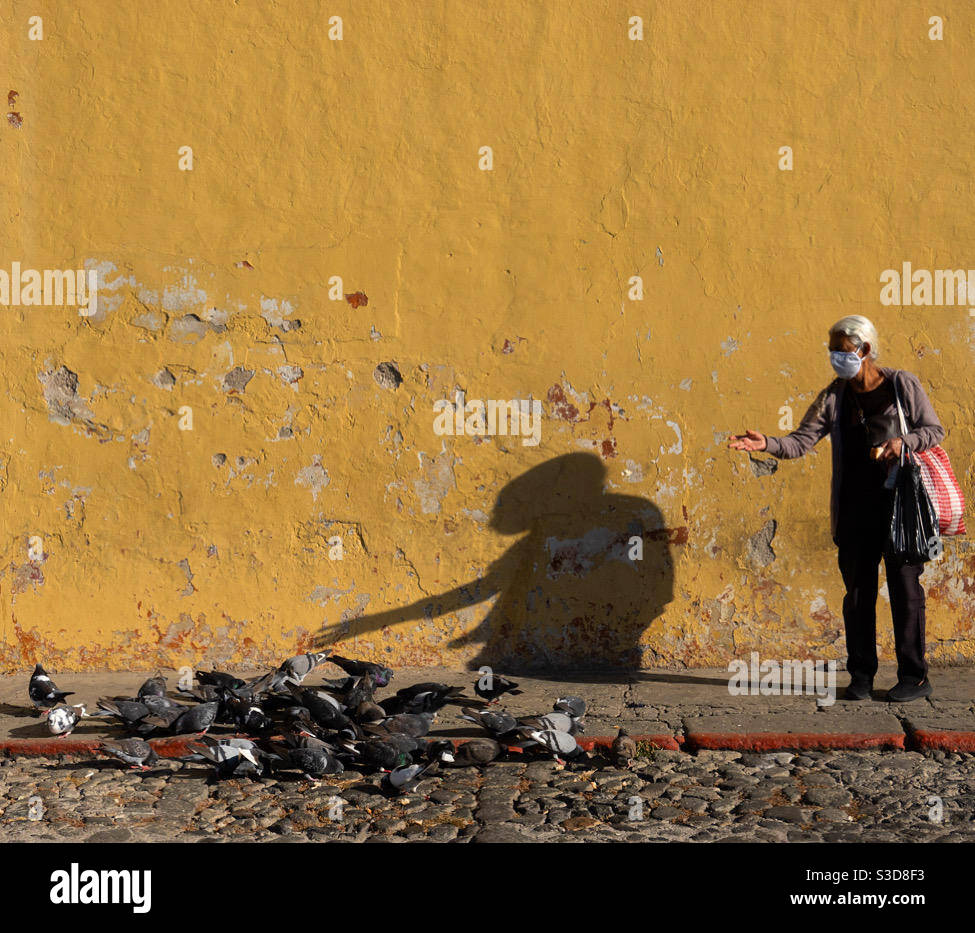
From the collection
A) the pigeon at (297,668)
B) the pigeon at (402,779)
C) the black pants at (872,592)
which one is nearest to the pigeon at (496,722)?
the pigeon at (402,779)

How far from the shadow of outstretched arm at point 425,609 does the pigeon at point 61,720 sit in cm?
146

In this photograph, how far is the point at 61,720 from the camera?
5109mm

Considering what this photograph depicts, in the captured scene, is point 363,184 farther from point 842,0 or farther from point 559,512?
point 842,0

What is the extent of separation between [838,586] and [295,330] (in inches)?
129

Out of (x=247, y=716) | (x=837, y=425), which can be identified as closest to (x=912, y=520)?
(x=837, y=425)

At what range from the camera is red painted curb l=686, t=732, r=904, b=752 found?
16.3 feet

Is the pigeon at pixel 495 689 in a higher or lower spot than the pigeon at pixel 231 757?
higher

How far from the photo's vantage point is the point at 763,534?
6.20 meters

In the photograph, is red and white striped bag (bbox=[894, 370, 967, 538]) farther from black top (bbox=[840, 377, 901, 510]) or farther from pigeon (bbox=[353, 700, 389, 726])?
pigeon (bbox=[353, 700, 389, 726])

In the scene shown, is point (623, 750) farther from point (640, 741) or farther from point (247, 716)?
point (247, 716)

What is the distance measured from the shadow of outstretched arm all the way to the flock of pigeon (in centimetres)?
42

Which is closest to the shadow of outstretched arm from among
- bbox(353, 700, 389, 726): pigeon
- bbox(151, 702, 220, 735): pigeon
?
bbox(353, 700, 389, 726): pigeon

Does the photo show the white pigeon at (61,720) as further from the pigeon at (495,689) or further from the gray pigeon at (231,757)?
the pigeon at (495,689)

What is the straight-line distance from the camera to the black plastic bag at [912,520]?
17.2 feet
